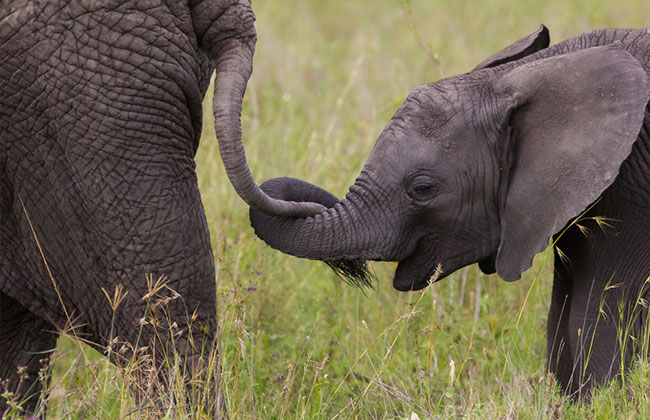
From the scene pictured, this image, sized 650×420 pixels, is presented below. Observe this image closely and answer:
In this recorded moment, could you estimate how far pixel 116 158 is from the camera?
3.90 meters

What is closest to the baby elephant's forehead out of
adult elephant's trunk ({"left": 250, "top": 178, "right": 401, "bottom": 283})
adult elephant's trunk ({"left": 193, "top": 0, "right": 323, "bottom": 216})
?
adult elephant's trunk ({"left": 250, "top": 178, "right": 401, "bottom": 283})

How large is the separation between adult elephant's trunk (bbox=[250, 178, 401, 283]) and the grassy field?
0.85 ft

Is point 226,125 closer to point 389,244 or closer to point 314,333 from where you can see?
point 389,244

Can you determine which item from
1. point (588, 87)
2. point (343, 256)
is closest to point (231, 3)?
point (343, 256)

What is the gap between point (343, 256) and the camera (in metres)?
4.25

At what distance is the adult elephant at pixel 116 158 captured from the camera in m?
3.80

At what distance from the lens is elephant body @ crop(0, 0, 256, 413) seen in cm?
380

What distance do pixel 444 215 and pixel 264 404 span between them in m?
1.08

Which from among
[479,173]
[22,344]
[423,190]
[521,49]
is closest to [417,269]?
[423,190]

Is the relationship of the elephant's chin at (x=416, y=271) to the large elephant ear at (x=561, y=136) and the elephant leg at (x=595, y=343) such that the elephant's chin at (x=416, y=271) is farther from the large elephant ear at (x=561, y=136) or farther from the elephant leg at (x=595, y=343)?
the elephant leg at (x=595, y=343)

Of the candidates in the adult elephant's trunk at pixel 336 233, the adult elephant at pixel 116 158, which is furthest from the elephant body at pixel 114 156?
the adult elephant's trunk at pixel 336 233

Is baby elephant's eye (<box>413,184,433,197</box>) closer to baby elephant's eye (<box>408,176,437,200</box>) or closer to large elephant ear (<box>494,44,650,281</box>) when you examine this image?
baby elephant's eye (<box>408,176,437,200</box>)

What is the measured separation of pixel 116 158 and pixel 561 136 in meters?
1.51

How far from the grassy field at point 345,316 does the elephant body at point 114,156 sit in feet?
0.93
